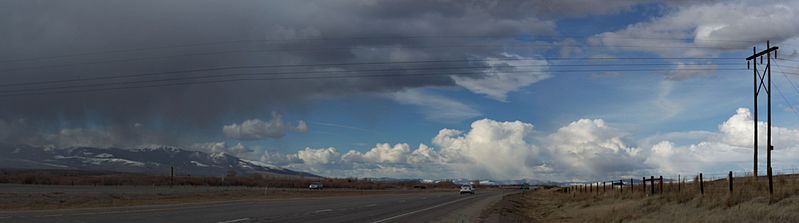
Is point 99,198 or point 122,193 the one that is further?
point 122,193

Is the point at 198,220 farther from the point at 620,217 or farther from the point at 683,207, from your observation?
the point at 683,207

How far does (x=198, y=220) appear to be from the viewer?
70.4ft

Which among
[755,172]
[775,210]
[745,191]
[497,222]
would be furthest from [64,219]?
[755,172]

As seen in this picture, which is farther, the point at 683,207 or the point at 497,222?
the point at 497,222

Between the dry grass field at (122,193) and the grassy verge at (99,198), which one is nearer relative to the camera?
the grassy verge at (99,198)

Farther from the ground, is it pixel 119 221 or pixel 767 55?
pixel 767 55

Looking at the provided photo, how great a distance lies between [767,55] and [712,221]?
32082 millimetres

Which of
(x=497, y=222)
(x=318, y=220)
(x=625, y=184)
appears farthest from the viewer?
(x=625, y=184)

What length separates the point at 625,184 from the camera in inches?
2235

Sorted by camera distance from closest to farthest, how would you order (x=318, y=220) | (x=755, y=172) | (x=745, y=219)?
(x=745, y=219)
(x=318, y=220)
(x=755, y=172)

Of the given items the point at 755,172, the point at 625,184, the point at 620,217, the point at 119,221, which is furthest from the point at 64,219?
the point at 625,184

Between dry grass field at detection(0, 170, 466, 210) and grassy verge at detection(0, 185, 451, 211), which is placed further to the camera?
dry grass field at detection(0, 170, 466, 210)

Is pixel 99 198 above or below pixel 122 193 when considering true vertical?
above

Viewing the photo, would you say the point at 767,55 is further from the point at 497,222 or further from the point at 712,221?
the point at 712,221
